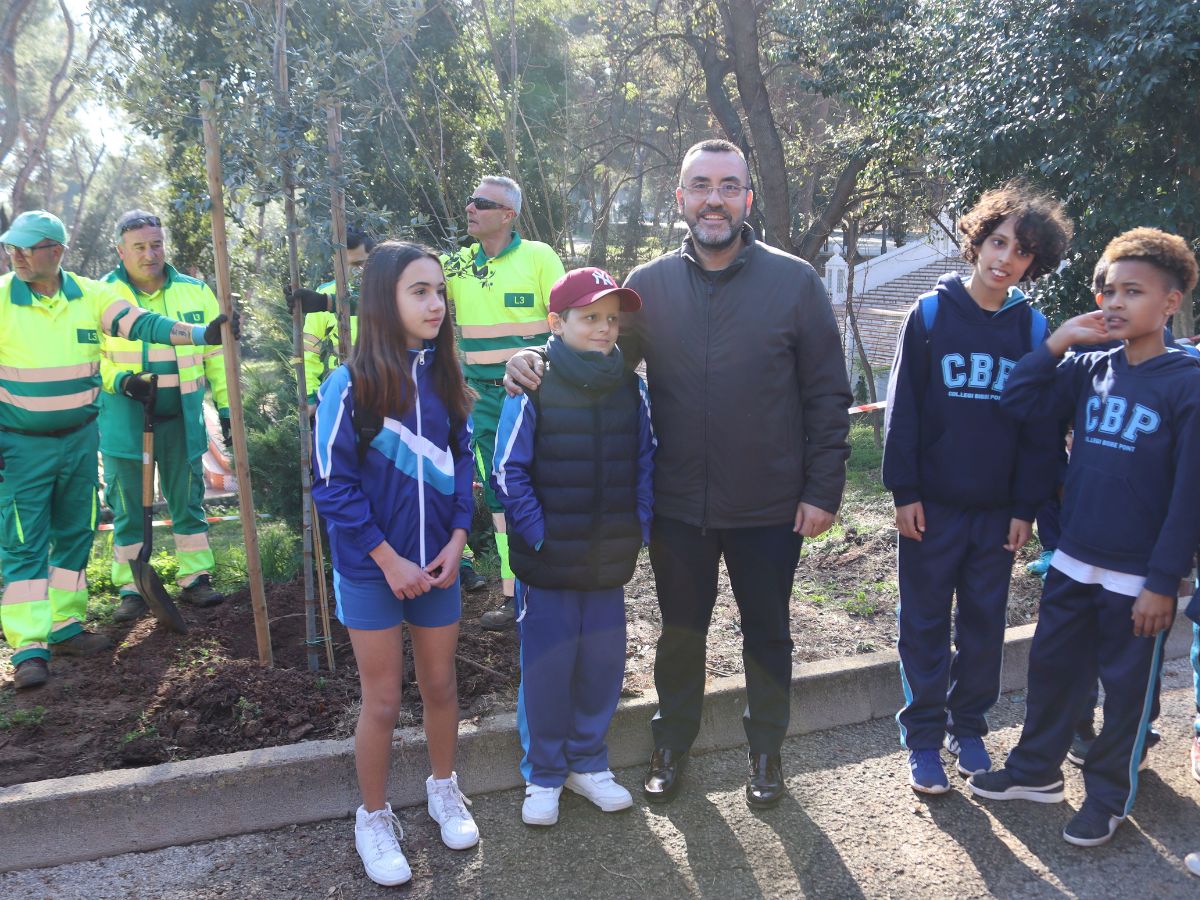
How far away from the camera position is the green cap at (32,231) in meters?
4.61

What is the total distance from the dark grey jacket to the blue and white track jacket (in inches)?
31.5

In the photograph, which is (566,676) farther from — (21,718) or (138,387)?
(138,387)

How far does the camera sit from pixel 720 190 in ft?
11.4

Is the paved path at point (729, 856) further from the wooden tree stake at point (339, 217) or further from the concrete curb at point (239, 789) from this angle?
the wooden tree stake at point (339, 217)

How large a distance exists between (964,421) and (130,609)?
4238 mm

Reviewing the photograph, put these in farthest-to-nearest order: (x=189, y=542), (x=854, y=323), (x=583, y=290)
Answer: (x=854, y=323)
(x=189, y=542)
(x=583, y=290)

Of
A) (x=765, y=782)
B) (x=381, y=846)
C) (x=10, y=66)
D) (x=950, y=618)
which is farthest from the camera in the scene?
(x=10, y=66)

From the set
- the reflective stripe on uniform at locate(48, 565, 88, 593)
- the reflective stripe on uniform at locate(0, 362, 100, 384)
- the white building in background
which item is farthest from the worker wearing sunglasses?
the white building in background

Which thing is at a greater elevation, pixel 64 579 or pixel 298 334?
pixel 298 334

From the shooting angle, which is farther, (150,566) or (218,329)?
(150,566)

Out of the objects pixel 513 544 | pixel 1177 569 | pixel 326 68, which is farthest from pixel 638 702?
pixel 326 68

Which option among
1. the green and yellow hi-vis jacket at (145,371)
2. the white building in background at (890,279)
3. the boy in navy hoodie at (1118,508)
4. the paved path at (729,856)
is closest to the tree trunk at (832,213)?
the white building in background at (890,279)

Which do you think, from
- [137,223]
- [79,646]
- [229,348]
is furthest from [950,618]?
[137,223]

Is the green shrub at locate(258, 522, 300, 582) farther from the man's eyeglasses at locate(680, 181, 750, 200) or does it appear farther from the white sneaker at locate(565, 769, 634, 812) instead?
the man's eyeglasses at locate(680, 181, 750, 200)
